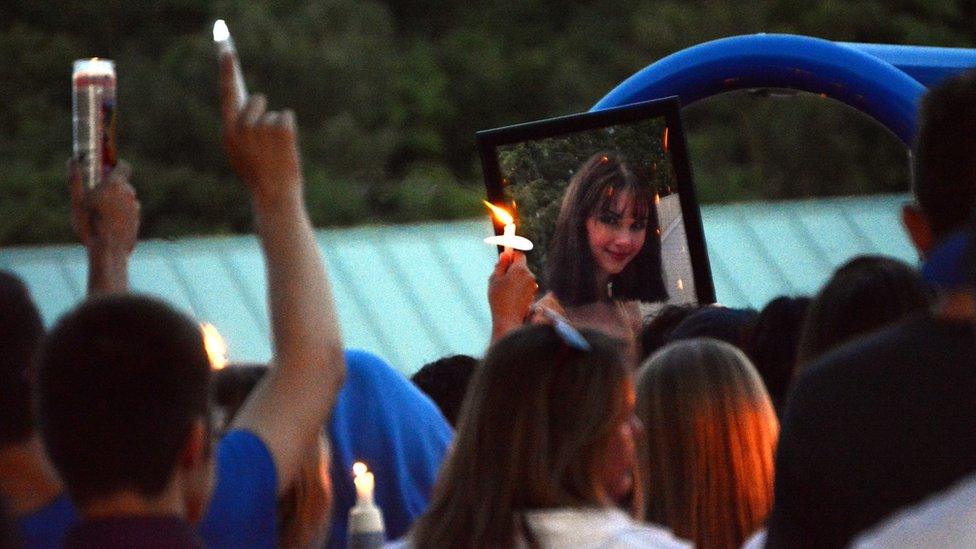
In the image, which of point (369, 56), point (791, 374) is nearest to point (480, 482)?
point (791, 374)

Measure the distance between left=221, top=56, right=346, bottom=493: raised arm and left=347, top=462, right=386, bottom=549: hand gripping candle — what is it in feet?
2.08

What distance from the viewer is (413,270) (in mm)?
14031

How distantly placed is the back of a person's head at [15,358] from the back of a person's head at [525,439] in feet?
1.89

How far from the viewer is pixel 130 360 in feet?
6.77

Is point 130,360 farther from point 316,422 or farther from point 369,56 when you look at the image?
point 369,56

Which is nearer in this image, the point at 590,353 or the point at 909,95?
the point at 590,353

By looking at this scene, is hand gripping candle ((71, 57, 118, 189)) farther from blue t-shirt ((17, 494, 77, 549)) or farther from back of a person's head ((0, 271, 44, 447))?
blue t-shirt ((17, 494, 77, 549))

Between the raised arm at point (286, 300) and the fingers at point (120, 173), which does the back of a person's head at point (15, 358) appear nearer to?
the raised arm at point (286, 300)

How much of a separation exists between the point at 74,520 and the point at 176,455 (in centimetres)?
31

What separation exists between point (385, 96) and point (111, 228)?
22.1 meters

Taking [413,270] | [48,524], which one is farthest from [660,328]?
[413,270]

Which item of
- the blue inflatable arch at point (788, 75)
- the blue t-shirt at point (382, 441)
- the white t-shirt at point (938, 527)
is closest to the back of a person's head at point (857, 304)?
the blue t-shirt at point (382, 441)

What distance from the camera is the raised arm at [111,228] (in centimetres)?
285

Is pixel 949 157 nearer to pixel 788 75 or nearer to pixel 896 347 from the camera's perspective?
pixel 896 347
